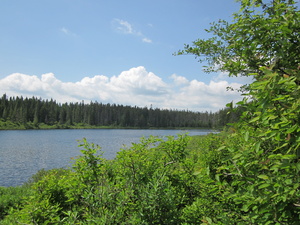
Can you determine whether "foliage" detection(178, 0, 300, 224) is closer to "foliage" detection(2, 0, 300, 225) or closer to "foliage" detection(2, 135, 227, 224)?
"foliage" detection(2, 0, 300, 225)

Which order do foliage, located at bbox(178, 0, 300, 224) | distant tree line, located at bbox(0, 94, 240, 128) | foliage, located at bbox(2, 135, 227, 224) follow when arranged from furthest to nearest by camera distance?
distant tree line, located at bbox(0, 94, 240, 128) → foliage, located at bbox(2, 135, 227, 224) → foliage, located at bbox(178, 0, 300, 224)


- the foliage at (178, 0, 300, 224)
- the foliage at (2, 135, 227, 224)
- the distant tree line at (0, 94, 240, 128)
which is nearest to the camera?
the foliage at (178, 0, 300, 224)

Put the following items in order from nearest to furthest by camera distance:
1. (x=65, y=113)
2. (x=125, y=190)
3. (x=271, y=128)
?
1. (x=271, y=128)
2. (x=125, y=190)
3. (x=65, y=113)

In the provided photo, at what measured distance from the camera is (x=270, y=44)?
3.13 metres

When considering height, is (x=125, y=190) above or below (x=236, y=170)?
below

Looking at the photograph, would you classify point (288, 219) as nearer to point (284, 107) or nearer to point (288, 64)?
point (284, 107)

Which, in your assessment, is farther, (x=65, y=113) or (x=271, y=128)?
(x=65, y=113)

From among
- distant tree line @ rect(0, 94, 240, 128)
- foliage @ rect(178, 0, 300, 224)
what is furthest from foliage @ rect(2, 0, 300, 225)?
distant tree line @ rect(0, 94, 240, 128)


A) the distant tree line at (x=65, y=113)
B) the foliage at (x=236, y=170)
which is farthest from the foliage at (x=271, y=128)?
the distant tree line at (x=65, y=113)

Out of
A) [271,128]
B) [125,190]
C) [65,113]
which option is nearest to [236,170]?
[271,128]

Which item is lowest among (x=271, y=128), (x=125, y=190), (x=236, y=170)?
(x=125, y=190)

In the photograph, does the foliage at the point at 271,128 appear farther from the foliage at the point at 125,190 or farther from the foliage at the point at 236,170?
the foliage at the point at 125,190

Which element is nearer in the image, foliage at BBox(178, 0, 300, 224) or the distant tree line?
foliage at BBox(178, 0, 300, 224)

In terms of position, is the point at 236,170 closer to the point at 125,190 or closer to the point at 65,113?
the point at 125,190
